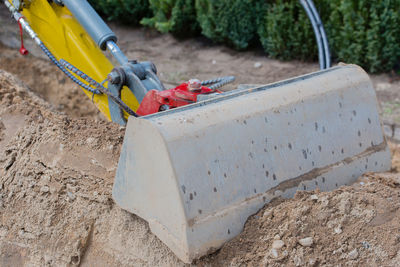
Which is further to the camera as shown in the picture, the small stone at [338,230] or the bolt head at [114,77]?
the bolt head at [114,77]

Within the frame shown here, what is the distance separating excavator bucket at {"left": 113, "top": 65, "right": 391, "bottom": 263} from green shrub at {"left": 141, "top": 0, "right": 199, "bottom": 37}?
421 cm

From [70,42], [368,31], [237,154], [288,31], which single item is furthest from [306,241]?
[288,31]

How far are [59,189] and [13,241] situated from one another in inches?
14.7

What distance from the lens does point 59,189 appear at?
2.60m

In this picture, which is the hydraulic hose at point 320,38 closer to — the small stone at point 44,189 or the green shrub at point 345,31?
the green shrub at point 345,31

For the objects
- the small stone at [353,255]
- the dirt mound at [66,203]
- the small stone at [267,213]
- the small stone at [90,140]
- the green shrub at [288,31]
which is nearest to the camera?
the small stone at [353,255]

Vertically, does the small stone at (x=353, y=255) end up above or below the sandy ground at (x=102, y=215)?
below

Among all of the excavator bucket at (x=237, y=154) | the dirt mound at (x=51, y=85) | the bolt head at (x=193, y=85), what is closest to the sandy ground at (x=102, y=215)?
the excavator bucket at (x=237, y=154)

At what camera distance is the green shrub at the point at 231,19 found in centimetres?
602

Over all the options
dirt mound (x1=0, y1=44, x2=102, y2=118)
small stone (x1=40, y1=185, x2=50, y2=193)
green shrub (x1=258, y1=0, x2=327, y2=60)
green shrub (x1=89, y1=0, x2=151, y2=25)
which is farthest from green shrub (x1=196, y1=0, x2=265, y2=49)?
small stone (x1=40, y1=185, x2=50, y2=193)

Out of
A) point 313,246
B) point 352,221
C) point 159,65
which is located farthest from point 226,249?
point 159,65

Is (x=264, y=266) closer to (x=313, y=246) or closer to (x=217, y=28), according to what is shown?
(x=313, y=246)

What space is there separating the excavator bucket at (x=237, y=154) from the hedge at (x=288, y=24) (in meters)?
2.75

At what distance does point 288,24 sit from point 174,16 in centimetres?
157
